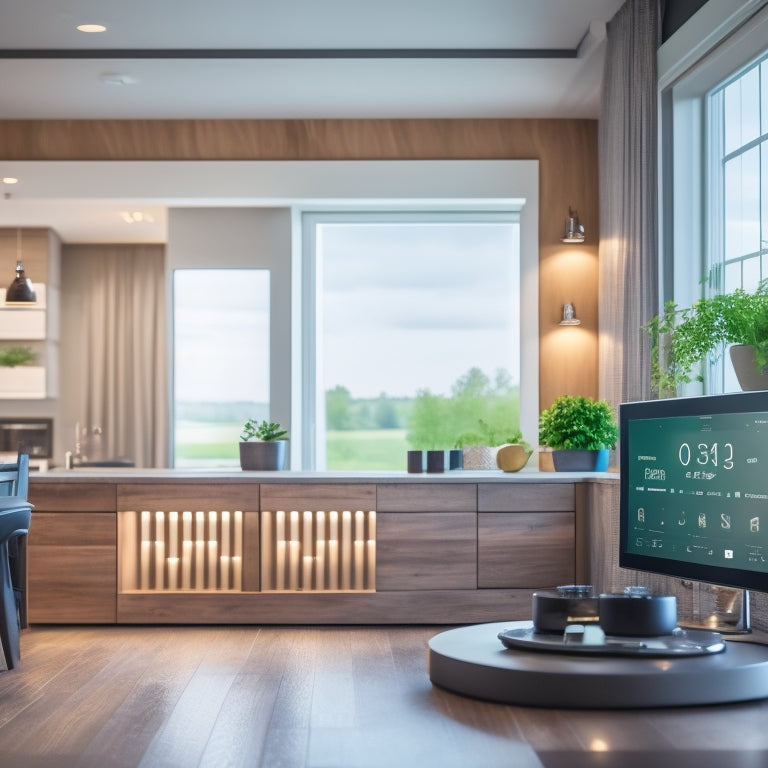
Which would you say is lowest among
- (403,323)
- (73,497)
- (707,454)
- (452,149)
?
(73,497)

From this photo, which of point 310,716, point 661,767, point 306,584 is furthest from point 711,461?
point 306,584

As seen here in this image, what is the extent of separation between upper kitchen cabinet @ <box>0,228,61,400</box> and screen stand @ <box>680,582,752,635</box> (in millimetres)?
5351

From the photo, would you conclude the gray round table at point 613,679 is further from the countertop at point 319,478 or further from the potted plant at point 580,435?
the potted plant at point 580,435

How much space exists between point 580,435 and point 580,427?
4cm

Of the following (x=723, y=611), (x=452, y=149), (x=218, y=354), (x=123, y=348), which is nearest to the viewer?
(x=723, y=611)

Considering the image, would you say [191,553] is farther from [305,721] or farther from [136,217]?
[136,217]

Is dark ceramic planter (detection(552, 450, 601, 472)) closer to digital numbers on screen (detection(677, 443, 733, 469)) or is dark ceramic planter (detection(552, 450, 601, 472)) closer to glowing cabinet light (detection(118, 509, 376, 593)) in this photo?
glowing cabinet light (detection(118, 509, 376, 593))

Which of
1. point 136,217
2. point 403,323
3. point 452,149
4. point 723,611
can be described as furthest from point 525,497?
point 136,217

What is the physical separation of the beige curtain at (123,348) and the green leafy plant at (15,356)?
57 centimetres

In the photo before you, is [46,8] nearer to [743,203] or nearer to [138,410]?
[743,203]

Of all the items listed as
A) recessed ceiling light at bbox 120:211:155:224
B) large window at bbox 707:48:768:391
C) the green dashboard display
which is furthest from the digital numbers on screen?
recessed ceiling light at bbox 120:211:155:224

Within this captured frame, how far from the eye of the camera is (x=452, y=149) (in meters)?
6.53

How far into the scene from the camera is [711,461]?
3.31 meters

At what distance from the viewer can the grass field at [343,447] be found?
6.78m
